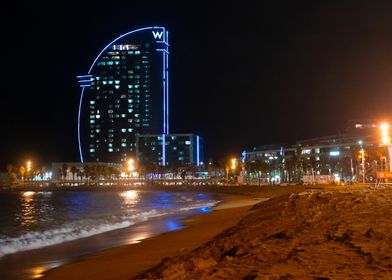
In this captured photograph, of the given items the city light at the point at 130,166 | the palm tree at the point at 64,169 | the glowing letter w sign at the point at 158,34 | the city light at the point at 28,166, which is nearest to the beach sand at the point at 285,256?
the palm tree at the point at 64,169

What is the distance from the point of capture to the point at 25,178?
170 meters

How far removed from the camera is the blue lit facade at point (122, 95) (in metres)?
190

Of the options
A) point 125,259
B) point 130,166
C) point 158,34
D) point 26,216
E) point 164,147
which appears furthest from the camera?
point 158,34

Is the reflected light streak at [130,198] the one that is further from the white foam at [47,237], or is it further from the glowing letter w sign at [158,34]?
the glowing letter w sign at [158,34]

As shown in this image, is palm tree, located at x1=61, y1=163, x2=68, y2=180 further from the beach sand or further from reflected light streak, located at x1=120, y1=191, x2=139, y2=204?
the beach sand

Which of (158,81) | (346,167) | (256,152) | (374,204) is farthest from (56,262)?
(158,81)

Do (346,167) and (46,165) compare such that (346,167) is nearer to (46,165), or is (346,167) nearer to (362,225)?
(362,225)

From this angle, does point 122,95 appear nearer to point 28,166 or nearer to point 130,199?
point 28,166

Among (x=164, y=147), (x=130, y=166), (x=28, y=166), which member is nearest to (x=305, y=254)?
(x=28, y=166)

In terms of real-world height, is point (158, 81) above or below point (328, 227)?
above

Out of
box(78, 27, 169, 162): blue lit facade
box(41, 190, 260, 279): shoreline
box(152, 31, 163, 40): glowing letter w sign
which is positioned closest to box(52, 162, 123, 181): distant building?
box(78, 27, 169, 162): blue lit facade

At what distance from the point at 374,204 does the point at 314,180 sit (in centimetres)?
5284

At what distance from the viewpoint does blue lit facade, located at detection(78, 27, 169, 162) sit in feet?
625

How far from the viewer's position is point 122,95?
632 feet
